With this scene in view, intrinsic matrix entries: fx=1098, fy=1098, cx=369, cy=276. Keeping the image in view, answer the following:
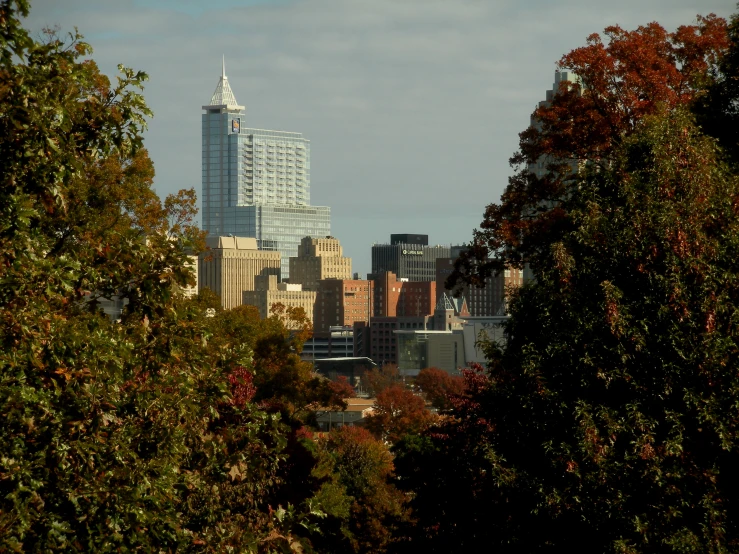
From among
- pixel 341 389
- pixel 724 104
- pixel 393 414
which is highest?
pixel 724 104

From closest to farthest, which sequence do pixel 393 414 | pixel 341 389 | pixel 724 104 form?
1. pixel 724 104
2. pixel 393 414
3. pixel 341 389

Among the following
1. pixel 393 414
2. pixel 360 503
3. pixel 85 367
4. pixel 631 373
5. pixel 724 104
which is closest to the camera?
pixel 85 367

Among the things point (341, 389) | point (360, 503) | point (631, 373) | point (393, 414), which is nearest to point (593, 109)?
point (631, 373)

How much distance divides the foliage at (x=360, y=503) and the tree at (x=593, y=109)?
8.32 metres

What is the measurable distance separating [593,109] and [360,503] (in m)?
22.6

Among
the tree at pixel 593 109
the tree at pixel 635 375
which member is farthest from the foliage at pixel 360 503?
the tree at pixel 635 375

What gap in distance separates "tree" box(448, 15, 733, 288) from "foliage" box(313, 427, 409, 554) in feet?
27.3

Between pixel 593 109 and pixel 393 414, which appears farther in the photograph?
pixel 393 414

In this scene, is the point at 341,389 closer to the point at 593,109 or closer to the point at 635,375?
the point at 593,109

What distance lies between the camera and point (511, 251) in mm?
28234

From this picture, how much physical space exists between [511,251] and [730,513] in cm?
1313

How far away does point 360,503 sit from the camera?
148ft

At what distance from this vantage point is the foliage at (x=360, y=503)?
3656 centimetres

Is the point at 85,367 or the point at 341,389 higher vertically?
the point at 85,367
